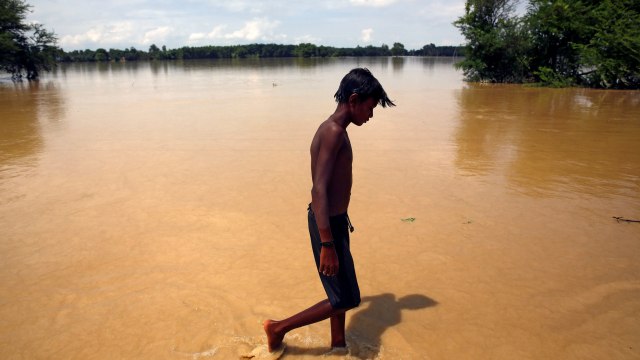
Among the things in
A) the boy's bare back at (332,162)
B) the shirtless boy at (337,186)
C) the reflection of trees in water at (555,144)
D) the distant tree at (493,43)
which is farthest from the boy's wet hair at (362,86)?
the distant tree at (493,43)

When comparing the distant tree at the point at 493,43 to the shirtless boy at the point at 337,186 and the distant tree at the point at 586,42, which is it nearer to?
the distant tree at the point at 586,42

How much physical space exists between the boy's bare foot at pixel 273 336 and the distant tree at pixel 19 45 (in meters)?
38.1

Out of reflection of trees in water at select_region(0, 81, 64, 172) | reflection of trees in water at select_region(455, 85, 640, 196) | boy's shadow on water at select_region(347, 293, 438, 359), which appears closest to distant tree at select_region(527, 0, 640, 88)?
reflection of trees in water at select_region(455, 85, 640, 196)

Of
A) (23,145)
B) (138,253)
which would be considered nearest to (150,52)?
(23,145)

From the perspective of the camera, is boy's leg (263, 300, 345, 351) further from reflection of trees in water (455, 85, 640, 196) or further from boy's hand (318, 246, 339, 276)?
reflection of trees in water (455, 85, 640, 196)

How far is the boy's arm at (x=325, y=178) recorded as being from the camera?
2.30m

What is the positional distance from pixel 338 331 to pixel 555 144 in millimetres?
8803

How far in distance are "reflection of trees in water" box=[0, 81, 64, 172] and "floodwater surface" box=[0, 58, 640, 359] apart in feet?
0.47

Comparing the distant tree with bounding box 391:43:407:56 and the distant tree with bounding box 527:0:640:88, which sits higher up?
the distant tree with bounding box 391:43:407:56

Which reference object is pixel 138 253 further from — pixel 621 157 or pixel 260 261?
pixel 621 157

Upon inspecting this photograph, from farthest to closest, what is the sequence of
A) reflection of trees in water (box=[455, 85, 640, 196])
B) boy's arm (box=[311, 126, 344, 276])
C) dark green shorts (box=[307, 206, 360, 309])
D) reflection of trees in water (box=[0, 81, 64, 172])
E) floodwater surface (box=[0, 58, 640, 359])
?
1. reflection of trees in water (box=[0, 81, 64, 172])
2. reflection of trees in water (box=[455, 85, 640, 196])
3. floodwater surface (box=[0, 58, 640, 359])
4. dark green shorts (box=[307, 206, 360, 309])
5. boy's arm (box=[311, 126, 344, 276])

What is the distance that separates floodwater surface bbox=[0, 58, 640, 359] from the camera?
10.2 feet

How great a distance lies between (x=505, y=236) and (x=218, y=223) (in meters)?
3.55

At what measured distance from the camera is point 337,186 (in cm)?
245
